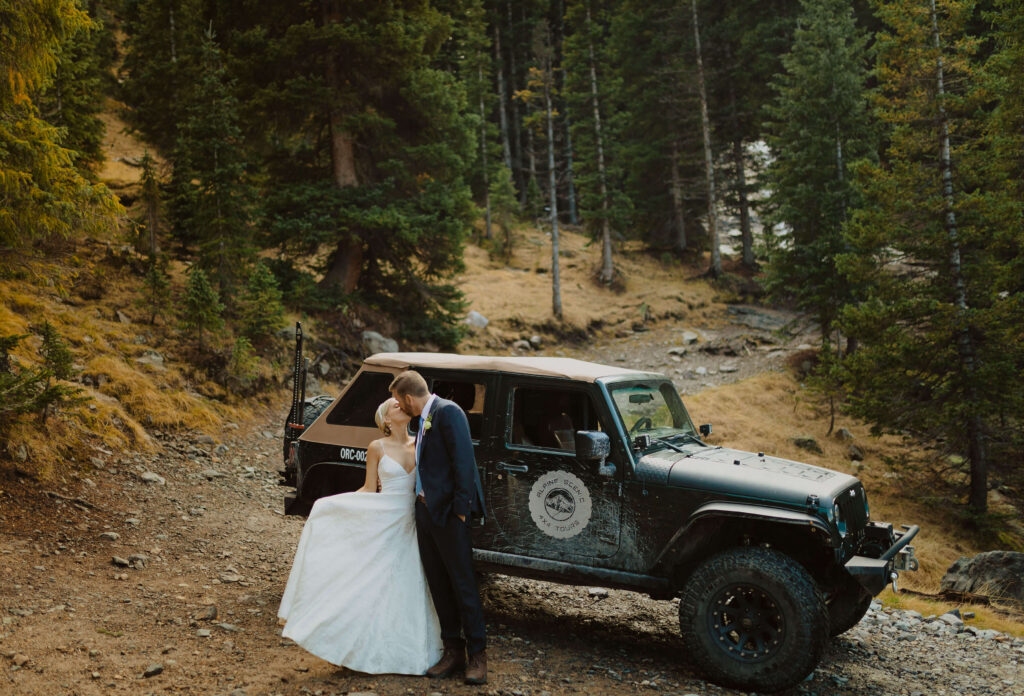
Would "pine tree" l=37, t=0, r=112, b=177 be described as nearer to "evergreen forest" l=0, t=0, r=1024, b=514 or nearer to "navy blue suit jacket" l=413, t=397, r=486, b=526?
"evergreen forest" l=0, t=0, r=1024, b=514

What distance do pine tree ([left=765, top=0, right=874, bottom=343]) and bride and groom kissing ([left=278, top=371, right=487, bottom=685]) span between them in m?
17.1

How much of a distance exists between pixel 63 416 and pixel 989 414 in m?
15.7

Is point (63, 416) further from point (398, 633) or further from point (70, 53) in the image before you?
point (70, 53)

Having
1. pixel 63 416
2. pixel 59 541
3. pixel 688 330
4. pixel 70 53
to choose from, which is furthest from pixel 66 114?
pixel 688 330

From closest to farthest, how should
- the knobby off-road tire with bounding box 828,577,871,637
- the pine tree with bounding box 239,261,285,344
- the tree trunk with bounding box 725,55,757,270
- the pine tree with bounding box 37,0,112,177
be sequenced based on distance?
the knobby off-road tire with bounding box 828,577,871,637 < the pine tree with bounding box 239,261,285,344 < the pine tree with bounding box 37,0,112,177 < the tree trunk with bounding box 725,55,757,270

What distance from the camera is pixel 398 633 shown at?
16.4ft

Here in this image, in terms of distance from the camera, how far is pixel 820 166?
21.5 m

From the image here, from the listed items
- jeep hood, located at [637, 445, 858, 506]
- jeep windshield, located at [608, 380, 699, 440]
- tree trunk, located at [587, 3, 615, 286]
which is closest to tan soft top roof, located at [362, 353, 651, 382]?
jeep windshield, located at [608, 380, 699, 440]

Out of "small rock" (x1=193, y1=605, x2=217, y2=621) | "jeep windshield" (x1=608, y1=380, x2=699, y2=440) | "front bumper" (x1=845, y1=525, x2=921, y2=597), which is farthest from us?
"small rock" (x1=193, y1=605, x2=217, y2=621)

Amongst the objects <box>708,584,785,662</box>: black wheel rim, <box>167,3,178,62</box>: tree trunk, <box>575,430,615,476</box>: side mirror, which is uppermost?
<box>167,3,178,62</box>: tree trunk

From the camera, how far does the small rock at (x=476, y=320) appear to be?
Answer: 22.3m

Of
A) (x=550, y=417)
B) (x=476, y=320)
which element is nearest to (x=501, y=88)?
(x=476, y=320)

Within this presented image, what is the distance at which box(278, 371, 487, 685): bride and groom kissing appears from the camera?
4.91 meters

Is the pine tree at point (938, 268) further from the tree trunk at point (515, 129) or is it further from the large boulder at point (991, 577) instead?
the tree trunk at point (515, 129)
